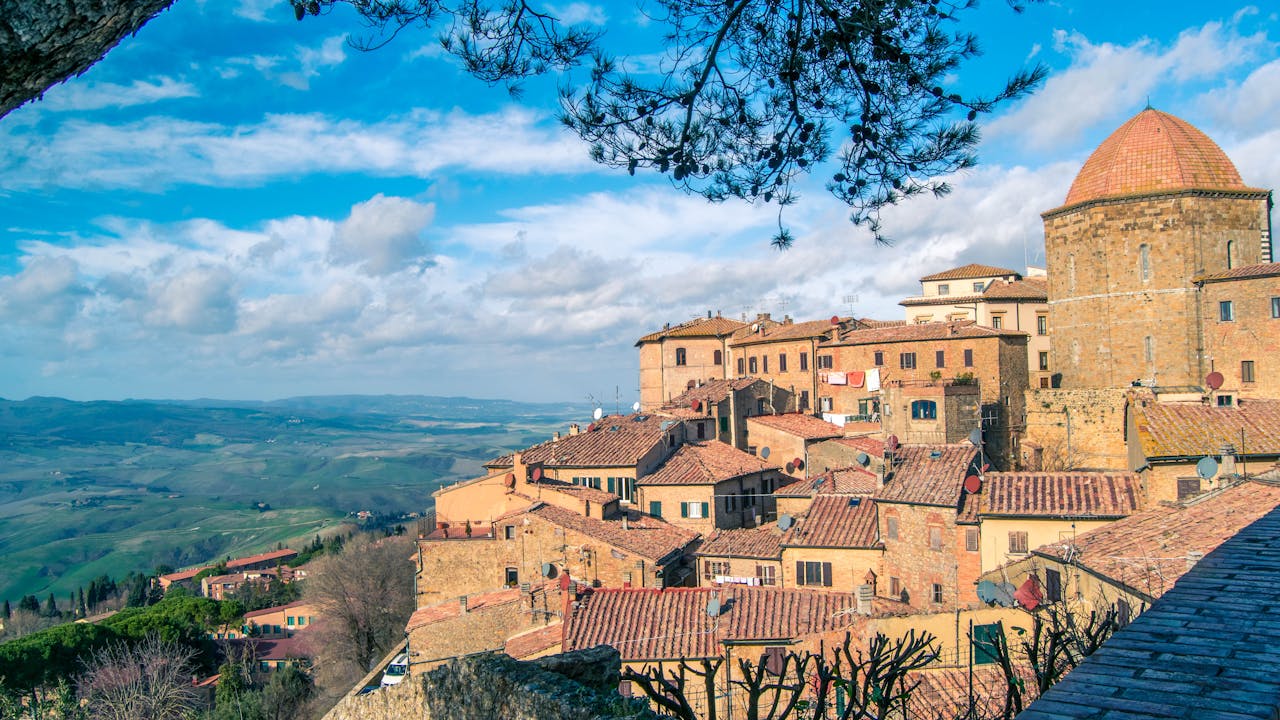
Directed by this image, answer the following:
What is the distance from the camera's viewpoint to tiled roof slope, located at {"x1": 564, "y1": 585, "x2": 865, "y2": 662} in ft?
71.2

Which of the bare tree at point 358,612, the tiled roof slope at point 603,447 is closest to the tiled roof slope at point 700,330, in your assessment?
the tiled roof slope at point 603,447

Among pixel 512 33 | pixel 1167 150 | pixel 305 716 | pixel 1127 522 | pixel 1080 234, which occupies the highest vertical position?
pixel 1167 150

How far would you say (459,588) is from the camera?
1247 inches

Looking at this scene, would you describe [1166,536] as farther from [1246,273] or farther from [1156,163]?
[1156,163]

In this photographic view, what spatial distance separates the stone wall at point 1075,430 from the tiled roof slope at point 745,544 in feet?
42.9

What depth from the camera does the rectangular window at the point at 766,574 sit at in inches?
1090

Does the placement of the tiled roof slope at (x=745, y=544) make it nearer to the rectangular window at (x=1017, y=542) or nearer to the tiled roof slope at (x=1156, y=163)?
the rectangular window at (x=1017, y=542)

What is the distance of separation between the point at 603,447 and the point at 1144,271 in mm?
23268

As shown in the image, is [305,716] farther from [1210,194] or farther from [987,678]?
[1210,194]

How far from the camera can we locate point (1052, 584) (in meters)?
18.7

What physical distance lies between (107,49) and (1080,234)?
126 ft

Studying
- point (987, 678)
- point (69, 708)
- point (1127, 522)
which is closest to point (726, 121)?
point (987, 678)

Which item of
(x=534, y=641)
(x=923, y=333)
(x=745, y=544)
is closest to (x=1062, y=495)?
(x=745, y=544)

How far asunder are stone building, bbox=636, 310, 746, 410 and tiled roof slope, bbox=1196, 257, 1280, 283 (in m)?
26.1
